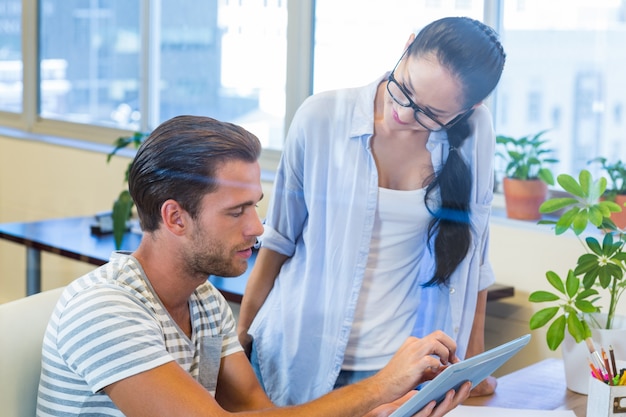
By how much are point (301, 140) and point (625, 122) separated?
1.04m

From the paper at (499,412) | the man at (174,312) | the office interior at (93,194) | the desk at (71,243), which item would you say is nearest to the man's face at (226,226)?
the man at (174,312)

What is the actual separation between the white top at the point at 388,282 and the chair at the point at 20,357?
52 cm

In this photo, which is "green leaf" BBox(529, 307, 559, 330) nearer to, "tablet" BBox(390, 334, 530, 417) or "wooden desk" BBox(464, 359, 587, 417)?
"wooden desk" BBox(464, 359, 587, 417)

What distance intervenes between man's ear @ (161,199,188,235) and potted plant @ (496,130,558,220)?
4.01ft

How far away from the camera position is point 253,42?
124 inches

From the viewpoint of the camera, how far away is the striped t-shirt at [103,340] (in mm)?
1169

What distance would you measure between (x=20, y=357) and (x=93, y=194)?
92.9 inches

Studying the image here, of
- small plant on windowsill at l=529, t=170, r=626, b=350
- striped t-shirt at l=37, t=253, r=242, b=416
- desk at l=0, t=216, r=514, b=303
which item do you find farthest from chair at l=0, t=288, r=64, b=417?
desk at l=0, t=216, r=514, b=303

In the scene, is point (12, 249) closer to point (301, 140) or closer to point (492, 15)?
point (492, 15)

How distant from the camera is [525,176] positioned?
2.32 meters

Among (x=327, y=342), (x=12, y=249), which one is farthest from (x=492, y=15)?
(x=12, y=249)

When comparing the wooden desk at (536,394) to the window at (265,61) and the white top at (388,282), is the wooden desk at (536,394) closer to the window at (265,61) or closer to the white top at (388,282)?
the white top at (388,282)

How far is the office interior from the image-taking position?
225 cm

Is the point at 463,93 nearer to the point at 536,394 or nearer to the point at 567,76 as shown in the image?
the point at 536,394
